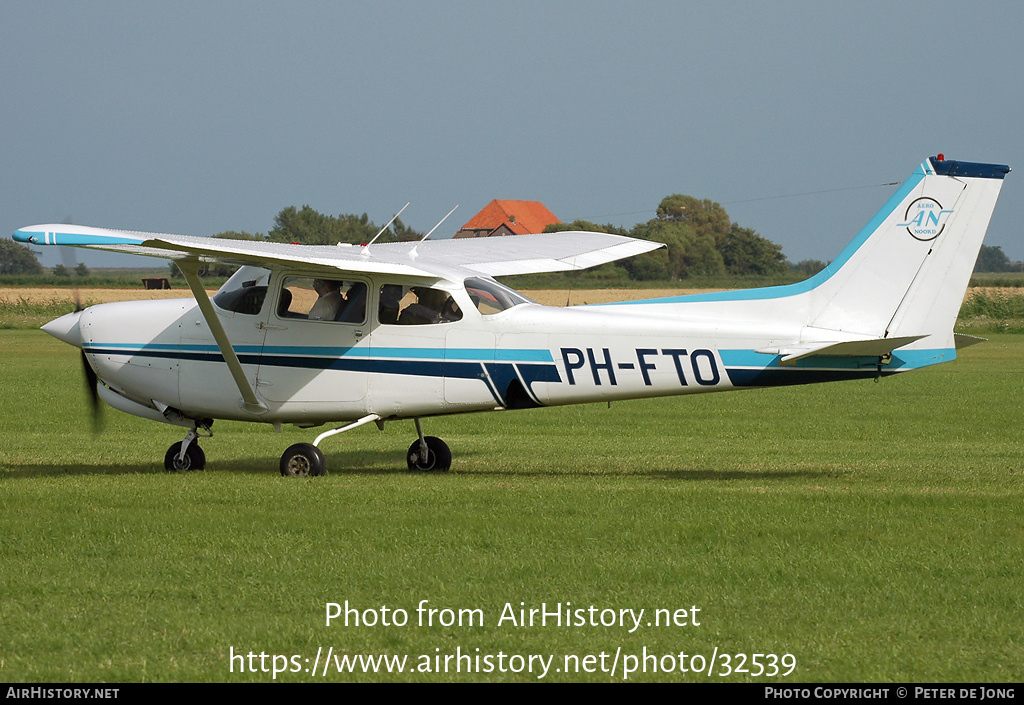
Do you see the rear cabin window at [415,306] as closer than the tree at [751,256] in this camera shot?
Yes

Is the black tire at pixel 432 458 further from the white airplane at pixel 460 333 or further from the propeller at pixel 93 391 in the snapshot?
the propeller at pixel 93 391

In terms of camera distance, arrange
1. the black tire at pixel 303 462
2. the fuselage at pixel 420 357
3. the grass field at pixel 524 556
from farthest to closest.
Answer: the black tire at pixel 303 462, the fuselage at pixel 420 357, the grass field at pixel 524 556

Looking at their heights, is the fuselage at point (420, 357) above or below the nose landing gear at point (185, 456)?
above

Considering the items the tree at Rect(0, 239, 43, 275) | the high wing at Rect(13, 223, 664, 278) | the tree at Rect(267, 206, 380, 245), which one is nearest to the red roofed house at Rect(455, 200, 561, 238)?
the tree at Rect(267, 206, 380, 245)

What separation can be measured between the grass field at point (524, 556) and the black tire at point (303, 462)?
23 centimetres

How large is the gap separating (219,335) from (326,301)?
1071 mm

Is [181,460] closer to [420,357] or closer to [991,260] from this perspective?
[420,357]

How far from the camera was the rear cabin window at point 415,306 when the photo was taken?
1111 cm

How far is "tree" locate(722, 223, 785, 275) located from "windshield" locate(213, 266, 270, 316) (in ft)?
190

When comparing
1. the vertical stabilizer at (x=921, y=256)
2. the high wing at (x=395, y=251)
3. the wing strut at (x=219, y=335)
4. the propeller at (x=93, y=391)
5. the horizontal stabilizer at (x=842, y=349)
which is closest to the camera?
the high wing at (x=395, y=251)

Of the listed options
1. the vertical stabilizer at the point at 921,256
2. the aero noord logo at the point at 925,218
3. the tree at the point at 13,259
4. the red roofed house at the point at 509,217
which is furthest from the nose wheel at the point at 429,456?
the red roofed house at the point at 509,217

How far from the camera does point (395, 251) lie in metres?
13.4

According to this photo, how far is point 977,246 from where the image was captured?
9836 mm
